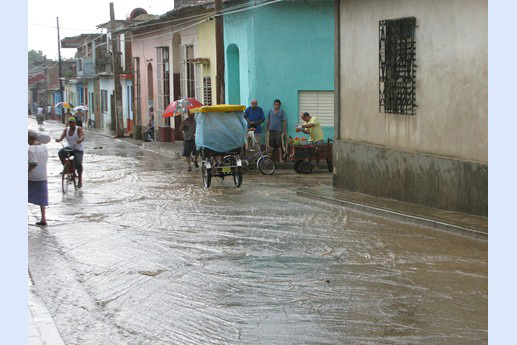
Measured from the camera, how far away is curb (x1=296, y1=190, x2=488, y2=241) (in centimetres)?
1152

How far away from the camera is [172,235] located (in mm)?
12281

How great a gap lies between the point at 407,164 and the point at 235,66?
13367 millimetres

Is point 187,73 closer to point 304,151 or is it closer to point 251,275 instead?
point 304,151

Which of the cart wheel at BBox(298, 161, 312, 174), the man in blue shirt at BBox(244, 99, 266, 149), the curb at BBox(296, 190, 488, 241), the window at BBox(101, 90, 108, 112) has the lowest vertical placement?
the curb at BBox(296, 190, 488, 241)

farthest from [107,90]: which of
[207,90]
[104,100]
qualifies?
[207,90]

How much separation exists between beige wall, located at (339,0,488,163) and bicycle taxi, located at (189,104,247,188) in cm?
219

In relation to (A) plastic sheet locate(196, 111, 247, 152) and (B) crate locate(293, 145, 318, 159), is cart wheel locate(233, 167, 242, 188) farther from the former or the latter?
(B) crate locate(293, 145, 318, 159)

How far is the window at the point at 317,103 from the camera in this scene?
24.3 m

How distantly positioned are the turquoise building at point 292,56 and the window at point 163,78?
463 inches

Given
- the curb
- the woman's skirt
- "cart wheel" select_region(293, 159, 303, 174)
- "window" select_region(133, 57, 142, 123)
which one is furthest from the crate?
"window" select_region(133, 57, 142, 123)

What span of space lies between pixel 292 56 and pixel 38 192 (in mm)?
12243

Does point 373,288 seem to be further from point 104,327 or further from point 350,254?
point 104,327

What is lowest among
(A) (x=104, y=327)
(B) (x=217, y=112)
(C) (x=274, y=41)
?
(A) (x=104, y=327)

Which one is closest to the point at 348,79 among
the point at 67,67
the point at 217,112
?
the point at 217,112
